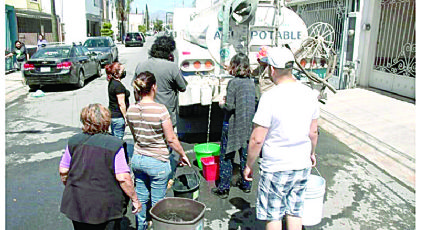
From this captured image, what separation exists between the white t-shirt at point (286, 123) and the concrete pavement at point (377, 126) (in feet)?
8.77

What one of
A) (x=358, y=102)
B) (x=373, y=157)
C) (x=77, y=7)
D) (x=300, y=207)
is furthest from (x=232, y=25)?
(x=77, y=7)

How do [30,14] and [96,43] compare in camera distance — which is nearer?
[96,43]

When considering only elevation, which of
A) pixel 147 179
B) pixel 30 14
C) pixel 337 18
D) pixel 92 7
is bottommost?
pixel 147 179

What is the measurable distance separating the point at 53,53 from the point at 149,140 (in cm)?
1009

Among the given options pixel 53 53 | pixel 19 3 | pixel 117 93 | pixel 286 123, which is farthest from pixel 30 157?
pixel 19 3

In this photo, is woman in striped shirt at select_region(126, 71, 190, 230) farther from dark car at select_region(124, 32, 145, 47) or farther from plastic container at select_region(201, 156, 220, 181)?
dark car at select_region(124, 32, 145, 47)

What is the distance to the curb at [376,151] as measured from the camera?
4840 millimetres

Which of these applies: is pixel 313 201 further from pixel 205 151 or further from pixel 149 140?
pixel 205 151

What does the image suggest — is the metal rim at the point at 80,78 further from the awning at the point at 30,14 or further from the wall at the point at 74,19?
the wall at the point at 74,19

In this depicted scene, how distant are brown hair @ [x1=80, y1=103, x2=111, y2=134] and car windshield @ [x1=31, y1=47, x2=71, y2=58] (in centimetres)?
1004

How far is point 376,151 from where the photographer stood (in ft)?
18.6

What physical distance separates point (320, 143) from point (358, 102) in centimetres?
327

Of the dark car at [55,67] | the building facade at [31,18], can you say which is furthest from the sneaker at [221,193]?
the building facade at [31,18]
